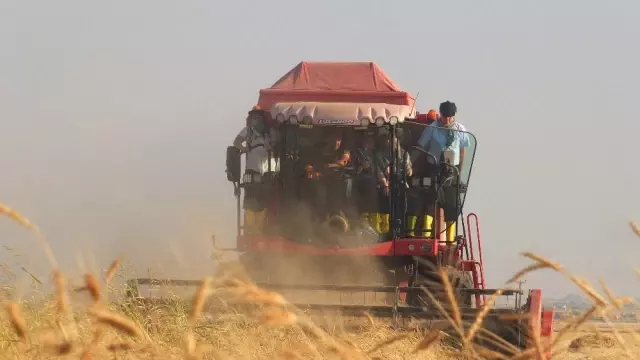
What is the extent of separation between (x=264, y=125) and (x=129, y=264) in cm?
507

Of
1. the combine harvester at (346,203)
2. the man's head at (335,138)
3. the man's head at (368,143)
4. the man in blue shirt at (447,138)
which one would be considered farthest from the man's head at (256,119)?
the man in blue shirt at (447,138)

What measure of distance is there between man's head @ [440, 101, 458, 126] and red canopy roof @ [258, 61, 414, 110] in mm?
683

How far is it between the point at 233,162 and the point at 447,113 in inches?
109

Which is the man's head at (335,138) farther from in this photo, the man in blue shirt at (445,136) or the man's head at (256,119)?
the man in blue shirt at (445,136)

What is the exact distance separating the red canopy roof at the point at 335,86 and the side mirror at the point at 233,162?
2.74 feet

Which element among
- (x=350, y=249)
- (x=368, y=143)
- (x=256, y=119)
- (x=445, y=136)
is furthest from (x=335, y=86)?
(x=350, y=249)

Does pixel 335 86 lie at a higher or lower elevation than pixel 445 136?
higher

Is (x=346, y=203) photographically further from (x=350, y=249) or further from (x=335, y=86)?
(x=335, y=86)

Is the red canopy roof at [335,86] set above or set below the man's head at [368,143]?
above

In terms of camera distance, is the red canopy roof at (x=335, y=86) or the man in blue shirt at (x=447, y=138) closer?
the man in blue shirt at (x=447, y=138)

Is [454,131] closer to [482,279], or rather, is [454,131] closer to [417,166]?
[417,166]

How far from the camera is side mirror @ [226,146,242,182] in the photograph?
13.1 meters

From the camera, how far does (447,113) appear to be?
13.0 meters

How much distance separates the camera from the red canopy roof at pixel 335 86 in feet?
44.4
